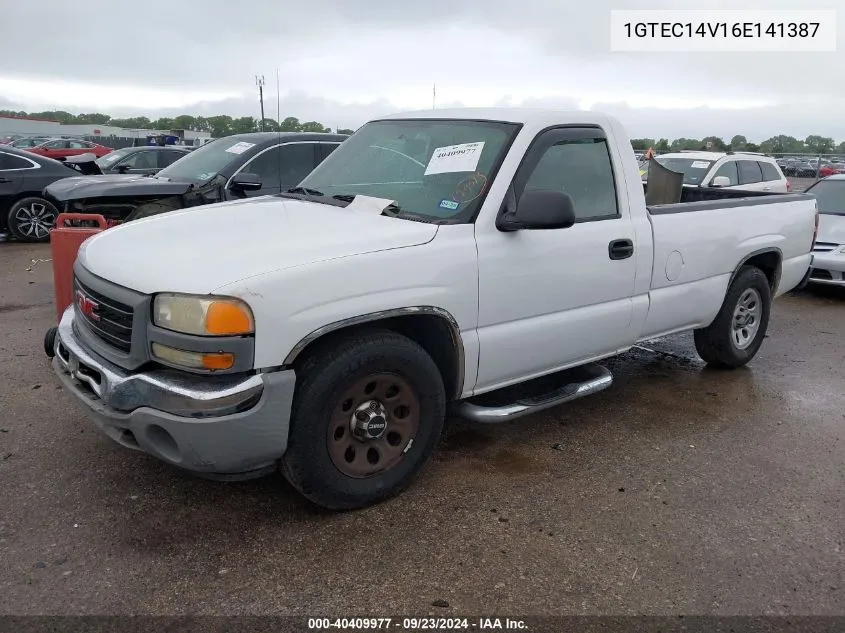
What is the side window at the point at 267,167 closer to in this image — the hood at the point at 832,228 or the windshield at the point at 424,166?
the windshield at the point at 424,166

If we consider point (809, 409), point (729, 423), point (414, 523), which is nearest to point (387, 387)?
point (414, 523)

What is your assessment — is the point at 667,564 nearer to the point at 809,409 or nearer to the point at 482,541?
the point at 482,541

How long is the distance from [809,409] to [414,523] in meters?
3.18

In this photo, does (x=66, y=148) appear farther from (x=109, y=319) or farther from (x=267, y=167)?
(x=109, y=319)

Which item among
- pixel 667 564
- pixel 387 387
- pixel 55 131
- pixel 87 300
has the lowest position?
pixel 667 564

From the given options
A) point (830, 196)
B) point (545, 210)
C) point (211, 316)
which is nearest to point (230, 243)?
point (211, 316)

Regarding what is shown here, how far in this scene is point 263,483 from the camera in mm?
3564

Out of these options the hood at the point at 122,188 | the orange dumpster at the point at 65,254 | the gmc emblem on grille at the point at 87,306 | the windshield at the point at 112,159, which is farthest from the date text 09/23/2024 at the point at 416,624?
the windshield at the point at 112,159

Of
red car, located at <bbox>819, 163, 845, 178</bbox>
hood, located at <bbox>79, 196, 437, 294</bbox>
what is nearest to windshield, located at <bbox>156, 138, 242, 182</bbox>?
hood, located at <bbox>79, 196, 437, 294</bbox>

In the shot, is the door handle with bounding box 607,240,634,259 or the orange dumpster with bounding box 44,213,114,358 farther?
the orange dumpster with bounding box 44,213,114,358

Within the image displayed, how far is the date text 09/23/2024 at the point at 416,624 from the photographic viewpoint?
256 centimetres

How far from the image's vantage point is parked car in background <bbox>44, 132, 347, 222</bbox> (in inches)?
289

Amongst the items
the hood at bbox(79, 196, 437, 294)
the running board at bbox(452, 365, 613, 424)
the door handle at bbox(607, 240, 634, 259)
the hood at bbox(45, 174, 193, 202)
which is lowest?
the running board at bbox(452, 365, 613, 424)

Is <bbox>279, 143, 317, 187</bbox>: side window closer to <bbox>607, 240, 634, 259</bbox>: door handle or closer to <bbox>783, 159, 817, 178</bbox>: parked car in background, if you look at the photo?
<bbox>607, 240, 634, 259</bbox>: door handle
